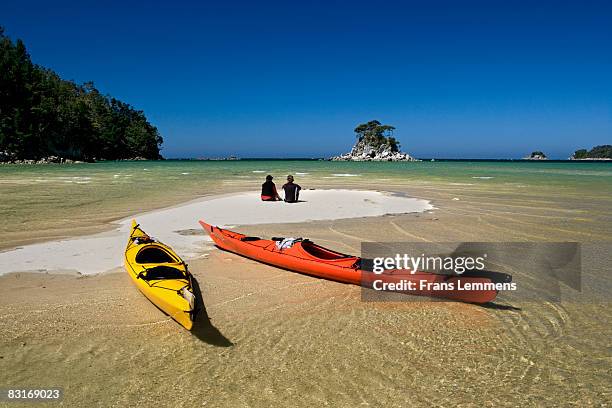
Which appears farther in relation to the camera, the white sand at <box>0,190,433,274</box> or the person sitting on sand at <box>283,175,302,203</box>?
the person sitting on sand at <box>283,175,302,203</box>

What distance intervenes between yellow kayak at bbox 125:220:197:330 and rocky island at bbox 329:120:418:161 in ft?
449

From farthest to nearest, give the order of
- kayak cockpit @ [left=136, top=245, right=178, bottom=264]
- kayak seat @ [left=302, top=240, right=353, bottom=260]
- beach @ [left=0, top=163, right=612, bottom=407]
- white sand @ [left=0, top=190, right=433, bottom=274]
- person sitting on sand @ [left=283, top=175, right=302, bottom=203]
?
person sitting on sand @ [left=283, top=175, right=302, bottom=203]
white sand @ [left=0, top=190, right=433, bottom=274]
kayak seat @ [left=302, top=240, right=353, bottom=260]
kayak cockpit @ [left=136, top=245, right=178, bottom=264]
beach @ [left=0, top=163, right=612, bottom=407]

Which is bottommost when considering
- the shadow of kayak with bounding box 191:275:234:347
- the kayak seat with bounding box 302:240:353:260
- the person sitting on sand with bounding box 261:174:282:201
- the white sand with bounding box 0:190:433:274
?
the shadow of kayak with bounding box 191:275:234:347

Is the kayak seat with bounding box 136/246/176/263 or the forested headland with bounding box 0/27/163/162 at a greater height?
the forested headland with bounding box 0/27/163/162

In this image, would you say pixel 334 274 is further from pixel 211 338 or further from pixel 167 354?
pixel 167 354

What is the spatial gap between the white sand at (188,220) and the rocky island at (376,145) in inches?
4856

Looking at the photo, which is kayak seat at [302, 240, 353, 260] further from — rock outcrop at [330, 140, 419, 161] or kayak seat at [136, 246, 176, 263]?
rock outcrop at [330, 140, 419, 161]

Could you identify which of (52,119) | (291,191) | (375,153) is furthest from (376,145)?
(291,191)

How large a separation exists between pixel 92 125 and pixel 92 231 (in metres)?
103

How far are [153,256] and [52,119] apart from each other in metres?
90.4

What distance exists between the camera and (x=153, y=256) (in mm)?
6625

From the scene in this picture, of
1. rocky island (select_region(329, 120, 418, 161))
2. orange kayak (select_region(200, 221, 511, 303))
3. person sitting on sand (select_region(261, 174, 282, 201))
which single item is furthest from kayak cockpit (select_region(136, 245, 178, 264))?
rocky island (select_region(329, 120, 418, 161))

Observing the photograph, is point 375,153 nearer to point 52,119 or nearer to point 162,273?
point 52,119

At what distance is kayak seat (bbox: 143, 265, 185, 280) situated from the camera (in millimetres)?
5703
